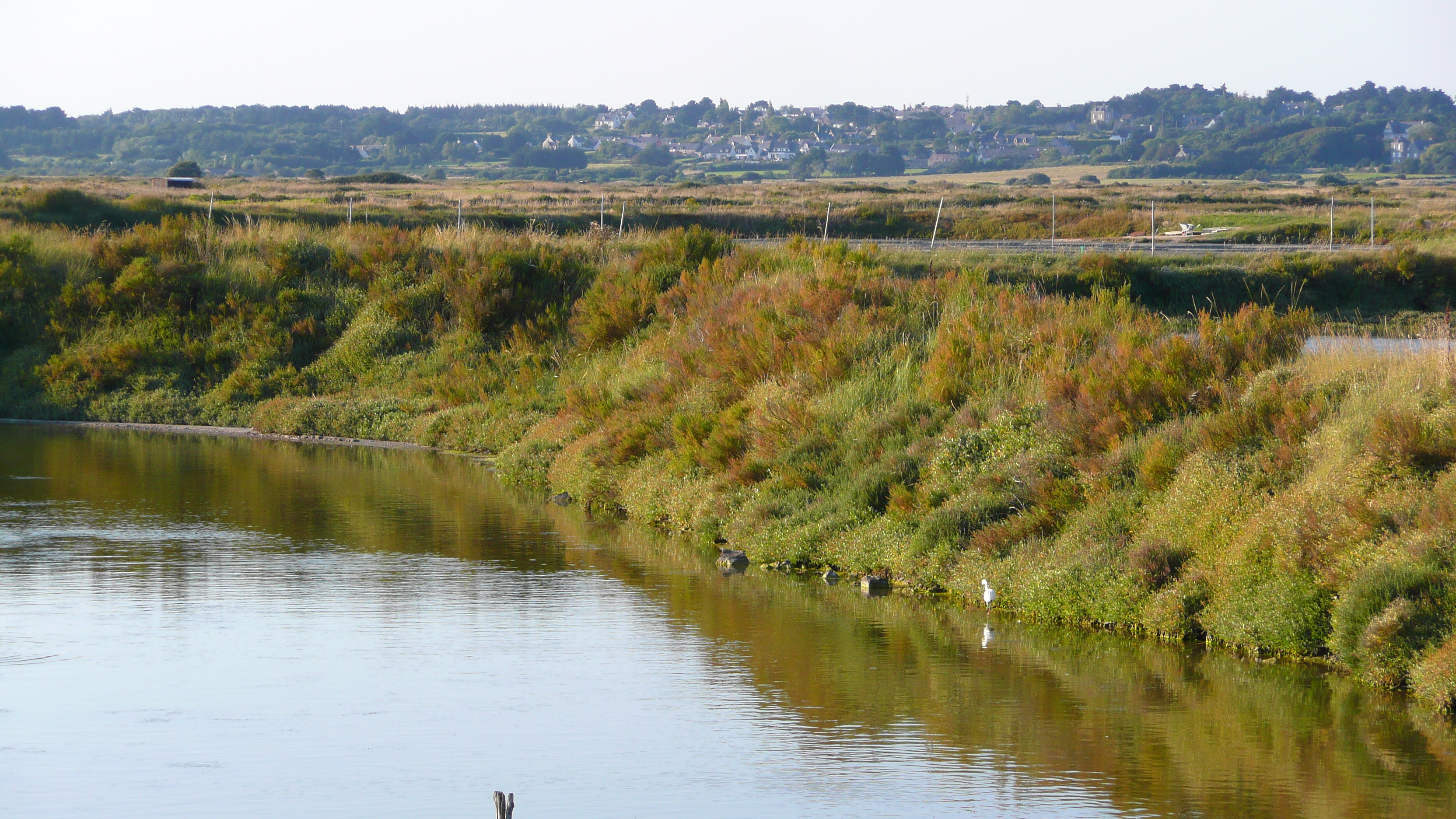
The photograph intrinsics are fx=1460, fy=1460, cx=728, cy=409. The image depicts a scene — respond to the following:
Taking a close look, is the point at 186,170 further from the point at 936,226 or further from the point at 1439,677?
the point at 1439,677

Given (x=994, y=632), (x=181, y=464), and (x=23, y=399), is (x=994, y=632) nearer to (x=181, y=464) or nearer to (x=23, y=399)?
(x=181, y=464)

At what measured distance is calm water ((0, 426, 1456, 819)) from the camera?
9.38 metres

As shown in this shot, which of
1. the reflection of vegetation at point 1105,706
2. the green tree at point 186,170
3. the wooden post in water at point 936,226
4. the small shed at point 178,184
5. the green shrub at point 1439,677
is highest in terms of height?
the green tree at point 186,170

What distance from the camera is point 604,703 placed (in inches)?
449

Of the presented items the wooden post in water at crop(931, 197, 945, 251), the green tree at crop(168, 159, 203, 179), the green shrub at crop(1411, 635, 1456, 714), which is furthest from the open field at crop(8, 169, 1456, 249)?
the green tree at crop(168, 159, 203, 179)

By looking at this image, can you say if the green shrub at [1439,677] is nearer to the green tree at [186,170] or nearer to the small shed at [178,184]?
the small shed at [178,184]

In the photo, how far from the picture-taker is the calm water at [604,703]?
9.38m

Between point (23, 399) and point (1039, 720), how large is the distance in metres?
29.6

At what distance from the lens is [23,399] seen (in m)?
33.9

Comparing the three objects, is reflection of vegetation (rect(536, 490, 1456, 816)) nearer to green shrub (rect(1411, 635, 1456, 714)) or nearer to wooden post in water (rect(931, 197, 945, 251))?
green shrub (rect(1411, 635, 1456, 714))

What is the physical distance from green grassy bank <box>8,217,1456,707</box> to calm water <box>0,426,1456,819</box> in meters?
0.83

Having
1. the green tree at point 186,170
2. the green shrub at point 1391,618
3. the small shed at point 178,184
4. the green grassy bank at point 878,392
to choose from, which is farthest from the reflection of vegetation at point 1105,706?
the green tree at point 186,170

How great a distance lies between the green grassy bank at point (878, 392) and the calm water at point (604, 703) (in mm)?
835

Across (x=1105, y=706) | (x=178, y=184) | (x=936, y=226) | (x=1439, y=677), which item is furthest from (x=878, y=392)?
(x=178, y=184)
